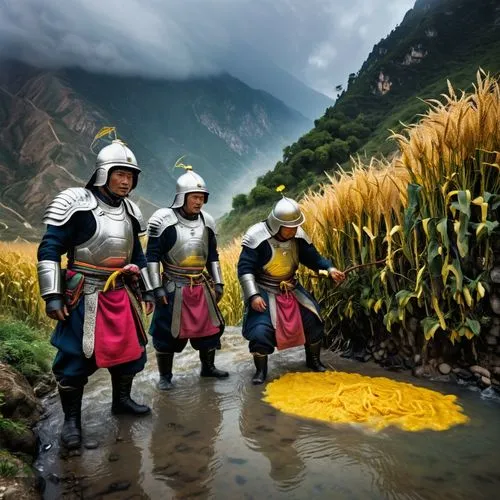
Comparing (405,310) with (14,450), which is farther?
(405,310)

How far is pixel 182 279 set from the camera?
3510 mm

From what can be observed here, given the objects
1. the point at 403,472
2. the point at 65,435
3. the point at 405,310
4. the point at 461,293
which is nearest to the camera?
the point at 403,472

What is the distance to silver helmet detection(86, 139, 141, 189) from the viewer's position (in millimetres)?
2684

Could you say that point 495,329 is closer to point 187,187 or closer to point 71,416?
point 187,187

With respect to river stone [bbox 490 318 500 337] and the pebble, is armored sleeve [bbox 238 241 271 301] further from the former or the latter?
river stone [bbox 490 318 500 337]

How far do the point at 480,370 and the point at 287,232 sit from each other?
1.74 metres

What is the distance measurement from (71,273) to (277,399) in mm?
1640

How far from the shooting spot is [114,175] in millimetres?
2719

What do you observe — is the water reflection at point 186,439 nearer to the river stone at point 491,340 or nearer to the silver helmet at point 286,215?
the silver helmet at point 286,215

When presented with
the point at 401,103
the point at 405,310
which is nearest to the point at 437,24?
the point at 401,103

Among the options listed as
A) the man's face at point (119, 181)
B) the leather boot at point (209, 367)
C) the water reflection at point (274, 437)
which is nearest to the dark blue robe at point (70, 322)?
the man's face at point (119, 181)

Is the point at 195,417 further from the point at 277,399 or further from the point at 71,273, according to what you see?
the point at 71,273

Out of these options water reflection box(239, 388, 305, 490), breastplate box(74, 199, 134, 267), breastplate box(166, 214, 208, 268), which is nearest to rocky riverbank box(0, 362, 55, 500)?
breastplate box(74, 199, 134, 267)

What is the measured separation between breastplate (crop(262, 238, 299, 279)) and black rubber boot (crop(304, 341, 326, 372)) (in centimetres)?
63
